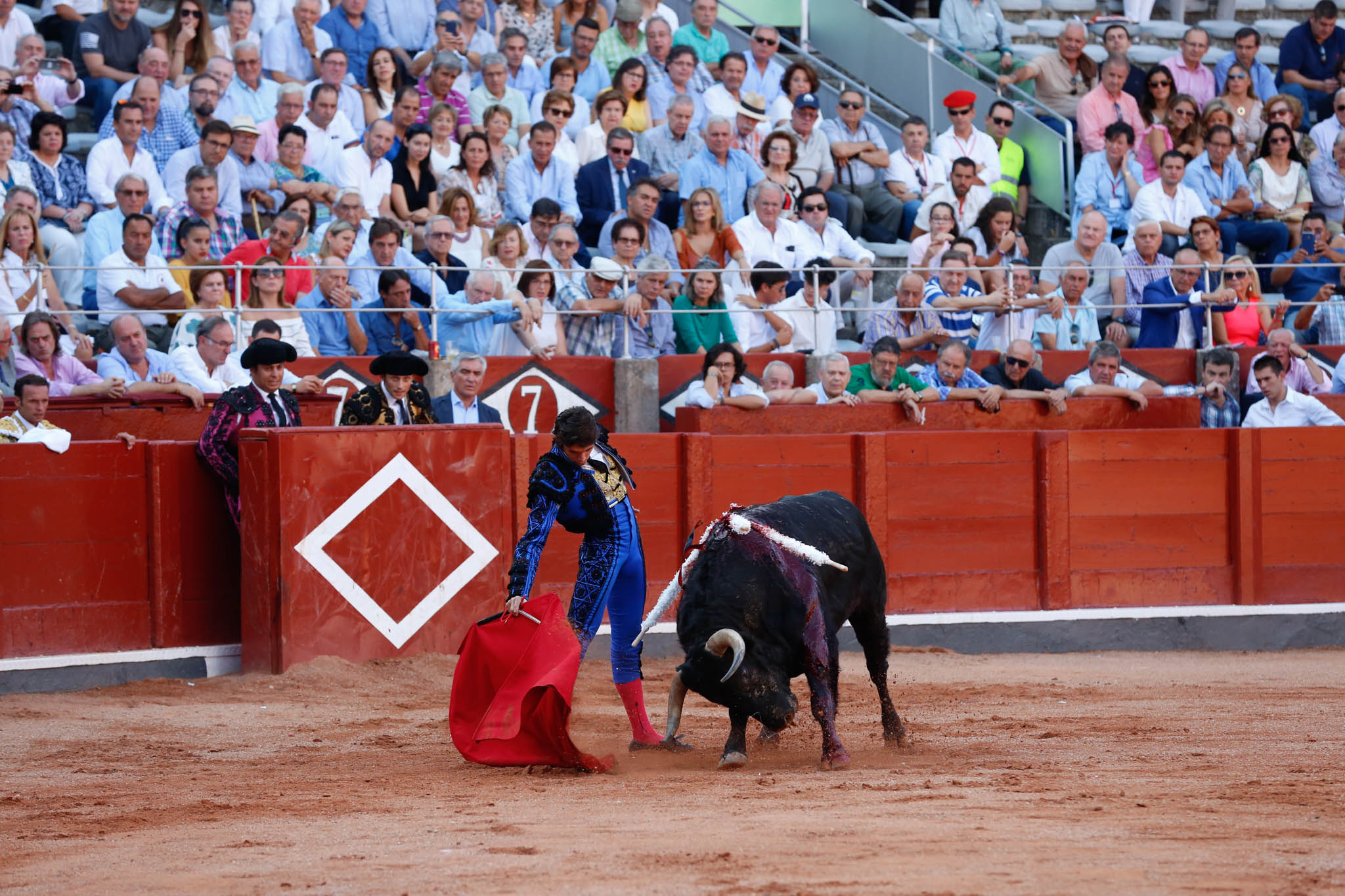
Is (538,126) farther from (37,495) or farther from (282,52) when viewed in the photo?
(37,495)

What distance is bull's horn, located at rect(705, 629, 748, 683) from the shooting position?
5.35 meters

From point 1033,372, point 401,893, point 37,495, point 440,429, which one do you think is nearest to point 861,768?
point 401,893

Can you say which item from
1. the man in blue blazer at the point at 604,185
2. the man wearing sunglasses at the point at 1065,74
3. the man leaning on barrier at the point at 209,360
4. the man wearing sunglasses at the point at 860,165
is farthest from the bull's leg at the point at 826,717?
the man wearing sunglasses at the point at 1065,74

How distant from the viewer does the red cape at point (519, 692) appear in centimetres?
575

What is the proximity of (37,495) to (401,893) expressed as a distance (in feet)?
15.6

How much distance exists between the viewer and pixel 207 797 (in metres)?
5.28

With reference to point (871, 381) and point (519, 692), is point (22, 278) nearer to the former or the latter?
point (519, 692)

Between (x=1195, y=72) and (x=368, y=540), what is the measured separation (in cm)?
921

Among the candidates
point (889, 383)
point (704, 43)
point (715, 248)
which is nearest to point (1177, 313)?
point (889, 383)

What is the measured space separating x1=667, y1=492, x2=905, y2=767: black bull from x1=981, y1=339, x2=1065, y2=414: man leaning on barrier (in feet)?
14.2

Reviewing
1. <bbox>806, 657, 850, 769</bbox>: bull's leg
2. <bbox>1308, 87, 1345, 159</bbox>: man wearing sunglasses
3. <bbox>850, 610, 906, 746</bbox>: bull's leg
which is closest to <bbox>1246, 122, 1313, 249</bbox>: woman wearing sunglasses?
<bbox>1308, 87, 1345, 159</bbox>: man wearing sunglasses

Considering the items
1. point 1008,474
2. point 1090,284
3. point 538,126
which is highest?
point 538,126

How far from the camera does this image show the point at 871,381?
9977 mm

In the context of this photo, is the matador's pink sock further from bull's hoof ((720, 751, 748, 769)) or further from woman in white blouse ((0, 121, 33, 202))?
woman in white blouse ((0, 121, 33, 202))
